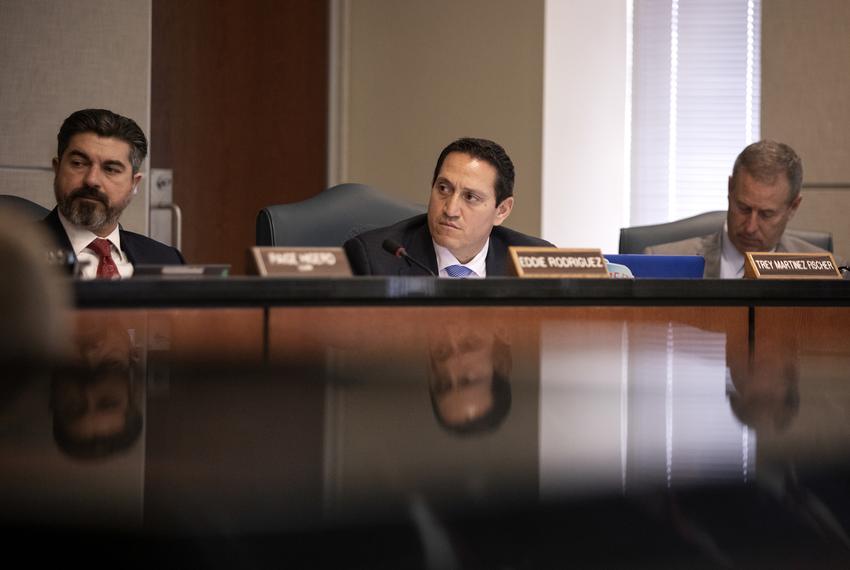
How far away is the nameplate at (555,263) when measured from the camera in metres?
1.72

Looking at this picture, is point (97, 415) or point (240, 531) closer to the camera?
point (240, 531)

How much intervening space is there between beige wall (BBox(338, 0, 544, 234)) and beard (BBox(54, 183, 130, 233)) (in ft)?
7.39

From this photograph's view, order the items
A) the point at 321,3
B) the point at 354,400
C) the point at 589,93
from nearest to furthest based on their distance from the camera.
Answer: the point at 354,400
the point at 589,93
the point at 321,3

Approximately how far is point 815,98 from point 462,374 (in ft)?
11.8

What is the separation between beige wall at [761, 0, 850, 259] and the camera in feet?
13.2

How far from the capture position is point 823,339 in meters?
1.43

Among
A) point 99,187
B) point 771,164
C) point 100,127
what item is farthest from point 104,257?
point 771,164

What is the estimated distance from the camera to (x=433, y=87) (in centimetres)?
472

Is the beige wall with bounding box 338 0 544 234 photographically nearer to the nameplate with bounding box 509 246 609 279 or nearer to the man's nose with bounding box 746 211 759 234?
the man's nose with bounding box 746 211 759 234

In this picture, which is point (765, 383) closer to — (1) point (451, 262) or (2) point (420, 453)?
(2) point (420, 453)

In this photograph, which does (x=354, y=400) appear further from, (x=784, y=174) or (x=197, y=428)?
(x=784, y=174)

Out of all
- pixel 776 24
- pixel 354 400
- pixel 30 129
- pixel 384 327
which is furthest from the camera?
pixel 776 24

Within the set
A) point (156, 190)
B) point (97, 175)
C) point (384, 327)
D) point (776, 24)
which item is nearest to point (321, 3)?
point (156, 190)

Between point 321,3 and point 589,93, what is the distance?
1.37 meters
